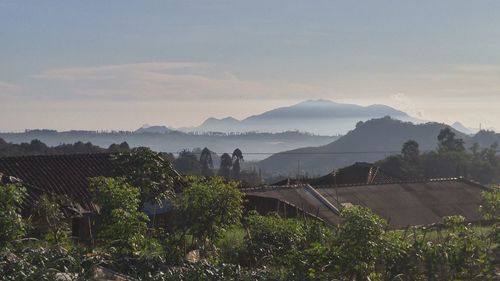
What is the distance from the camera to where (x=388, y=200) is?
17.5 meters

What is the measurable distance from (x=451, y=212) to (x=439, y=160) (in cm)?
3823

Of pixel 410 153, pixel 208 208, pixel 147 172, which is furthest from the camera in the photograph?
pixel 410 153

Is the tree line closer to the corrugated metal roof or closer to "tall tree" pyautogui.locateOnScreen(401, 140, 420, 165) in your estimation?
the corrugated metal roof

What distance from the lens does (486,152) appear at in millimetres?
63656

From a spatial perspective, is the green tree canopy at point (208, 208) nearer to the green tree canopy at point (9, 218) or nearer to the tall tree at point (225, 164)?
the green tree canopy at point (9, 218)

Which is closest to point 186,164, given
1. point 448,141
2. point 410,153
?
point 410,153

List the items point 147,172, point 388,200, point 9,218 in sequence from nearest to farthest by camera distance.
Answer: point 9,218 < point 147,172 < point 388,200

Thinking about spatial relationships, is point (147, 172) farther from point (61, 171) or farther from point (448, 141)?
point (448, 141)

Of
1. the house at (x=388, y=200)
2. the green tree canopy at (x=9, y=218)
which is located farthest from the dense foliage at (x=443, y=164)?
the green tree canopy at (x=9, y=218)

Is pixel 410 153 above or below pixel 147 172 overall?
above

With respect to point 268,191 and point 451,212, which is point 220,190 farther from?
point 451,212

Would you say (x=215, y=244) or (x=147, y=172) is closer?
(x=215, y=244)

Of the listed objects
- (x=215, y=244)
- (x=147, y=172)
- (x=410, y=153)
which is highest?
(x=410, y=153)

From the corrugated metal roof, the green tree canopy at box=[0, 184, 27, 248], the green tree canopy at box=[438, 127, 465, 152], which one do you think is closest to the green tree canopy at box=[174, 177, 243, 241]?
the green tree canopy at box=[0, 184, 27, 248]
